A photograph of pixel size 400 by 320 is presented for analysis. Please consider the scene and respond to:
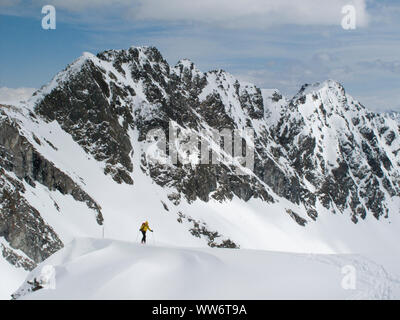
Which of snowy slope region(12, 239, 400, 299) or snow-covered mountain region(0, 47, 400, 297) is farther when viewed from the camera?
snow-covered mountain region(0, 47, 400, 297)

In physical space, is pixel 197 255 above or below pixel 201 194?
below

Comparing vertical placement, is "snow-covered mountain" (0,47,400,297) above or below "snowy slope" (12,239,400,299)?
above

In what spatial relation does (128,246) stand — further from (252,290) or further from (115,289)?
(252,290)

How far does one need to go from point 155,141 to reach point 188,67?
72.8m

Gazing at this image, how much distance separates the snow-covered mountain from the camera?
70.4 m

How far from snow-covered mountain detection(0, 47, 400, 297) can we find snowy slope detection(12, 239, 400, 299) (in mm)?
34128

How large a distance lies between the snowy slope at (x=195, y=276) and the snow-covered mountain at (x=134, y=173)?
34128 mm

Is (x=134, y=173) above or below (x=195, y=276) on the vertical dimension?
above

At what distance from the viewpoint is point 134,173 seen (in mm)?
115938

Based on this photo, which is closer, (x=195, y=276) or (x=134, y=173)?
(x=195, y=276)

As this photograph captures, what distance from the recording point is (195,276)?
16.7 meters

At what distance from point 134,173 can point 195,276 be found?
10061 centimetres

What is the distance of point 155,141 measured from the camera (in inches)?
5034

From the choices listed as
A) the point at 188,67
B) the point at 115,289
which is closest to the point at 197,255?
the point at 115,289
